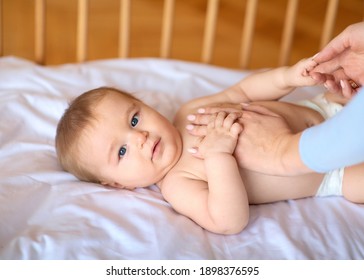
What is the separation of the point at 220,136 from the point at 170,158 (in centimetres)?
11

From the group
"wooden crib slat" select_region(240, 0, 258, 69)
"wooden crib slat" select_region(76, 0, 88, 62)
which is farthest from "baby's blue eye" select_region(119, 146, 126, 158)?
"wooden crib slat" select_region(240, 0, 258, 69)

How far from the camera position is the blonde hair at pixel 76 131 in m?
0.98

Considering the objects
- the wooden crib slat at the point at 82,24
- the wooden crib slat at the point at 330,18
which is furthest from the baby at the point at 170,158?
the wooden crib slat at the point at 330,18

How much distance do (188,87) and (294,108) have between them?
1.21 feet

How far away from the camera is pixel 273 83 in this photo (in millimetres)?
1120

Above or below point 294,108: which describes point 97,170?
below

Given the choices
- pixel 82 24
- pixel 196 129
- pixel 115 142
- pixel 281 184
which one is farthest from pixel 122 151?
pixel 82 24

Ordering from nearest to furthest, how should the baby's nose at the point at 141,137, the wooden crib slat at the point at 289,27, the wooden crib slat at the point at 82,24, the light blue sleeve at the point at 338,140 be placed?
the light blue sleeve at the point at 338,140 → the baby's nose at the point at 141,137 → the wooden crib slat at the point at 82,24 → the wooden crib slat at the point at 289,27

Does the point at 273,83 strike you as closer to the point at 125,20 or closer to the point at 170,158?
the point at 170,158

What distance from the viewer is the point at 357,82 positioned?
1026mm

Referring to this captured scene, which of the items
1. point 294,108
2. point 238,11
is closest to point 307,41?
point 238,11

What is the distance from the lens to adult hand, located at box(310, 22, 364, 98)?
0.97 meters

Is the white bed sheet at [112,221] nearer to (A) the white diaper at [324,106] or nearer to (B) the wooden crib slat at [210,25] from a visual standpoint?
(A) the white diaper at [324,106]
